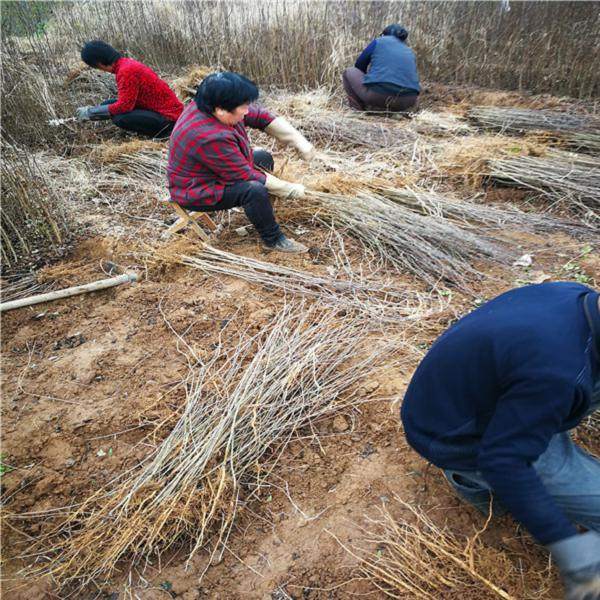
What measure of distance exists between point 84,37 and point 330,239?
6.32m

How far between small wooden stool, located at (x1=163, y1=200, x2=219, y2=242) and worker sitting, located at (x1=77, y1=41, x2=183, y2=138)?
206cm

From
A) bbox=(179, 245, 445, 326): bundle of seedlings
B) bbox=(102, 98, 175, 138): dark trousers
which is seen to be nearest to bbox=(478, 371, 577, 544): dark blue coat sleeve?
bbox=(179, 245, 445, 326): bundle of seedlings

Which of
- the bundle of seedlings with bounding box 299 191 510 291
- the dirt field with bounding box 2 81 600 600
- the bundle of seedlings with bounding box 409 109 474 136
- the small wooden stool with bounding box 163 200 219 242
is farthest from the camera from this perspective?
the bundle of seedlings with bounding box 409 109 474 136

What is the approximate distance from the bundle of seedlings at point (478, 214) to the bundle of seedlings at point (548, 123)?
126cm

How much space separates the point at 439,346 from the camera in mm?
1281

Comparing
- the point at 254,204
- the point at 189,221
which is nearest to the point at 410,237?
the point at 254,204

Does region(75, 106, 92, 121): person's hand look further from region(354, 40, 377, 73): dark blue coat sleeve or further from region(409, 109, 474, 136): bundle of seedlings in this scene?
region(409, 109, 474, 136): bundle of seedlings

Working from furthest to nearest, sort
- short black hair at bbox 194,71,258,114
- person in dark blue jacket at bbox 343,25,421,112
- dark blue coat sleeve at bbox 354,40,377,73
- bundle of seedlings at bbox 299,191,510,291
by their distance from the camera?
1. dark blue coat sleeve at bbox 354,40,377,73
2. person in dark blue jacket at bbox 343,25,421,112
3. bundle of seedlings at bbox 299,191,510,291
4. short black hair at bbox 194,71,258,114

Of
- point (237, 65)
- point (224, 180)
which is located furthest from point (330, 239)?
point (237, 65)

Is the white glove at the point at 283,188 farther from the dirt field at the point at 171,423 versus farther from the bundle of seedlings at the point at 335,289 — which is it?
the bundle of seedlings at the point at 335,289

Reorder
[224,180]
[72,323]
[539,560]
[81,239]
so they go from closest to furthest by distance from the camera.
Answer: [539,560] < [72,323] < [224,180] < [81,239]

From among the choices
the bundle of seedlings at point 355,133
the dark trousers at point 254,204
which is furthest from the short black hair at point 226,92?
the bundle of seedlings at point 355,133

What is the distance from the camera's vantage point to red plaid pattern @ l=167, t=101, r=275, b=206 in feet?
8.57

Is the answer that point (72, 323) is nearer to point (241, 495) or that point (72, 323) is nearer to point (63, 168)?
point (241, 495)
